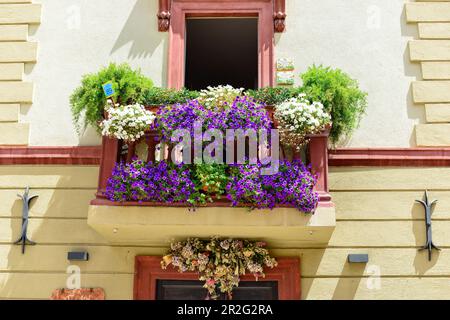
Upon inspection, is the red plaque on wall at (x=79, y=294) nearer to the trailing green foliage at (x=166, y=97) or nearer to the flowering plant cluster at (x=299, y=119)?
the trailing green foliage at (x=166, y=97)

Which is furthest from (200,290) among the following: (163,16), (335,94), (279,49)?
(163,16)

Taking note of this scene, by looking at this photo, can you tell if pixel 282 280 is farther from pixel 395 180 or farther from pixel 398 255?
pixel 395 180

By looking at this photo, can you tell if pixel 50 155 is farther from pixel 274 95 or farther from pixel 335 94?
pixel 335 94

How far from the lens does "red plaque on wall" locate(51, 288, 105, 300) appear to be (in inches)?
325

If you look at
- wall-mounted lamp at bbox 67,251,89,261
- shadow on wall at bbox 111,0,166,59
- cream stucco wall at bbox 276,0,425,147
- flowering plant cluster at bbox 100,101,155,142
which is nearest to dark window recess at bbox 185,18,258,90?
shadow on wall at bbox 111,0,166,59

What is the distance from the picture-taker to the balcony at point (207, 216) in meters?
7.52

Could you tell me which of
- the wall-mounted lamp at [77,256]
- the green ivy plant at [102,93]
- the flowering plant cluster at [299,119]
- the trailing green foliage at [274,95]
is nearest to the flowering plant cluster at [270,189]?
the flowering plant cluster at [299,119]

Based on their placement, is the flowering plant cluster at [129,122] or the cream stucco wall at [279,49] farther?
the cream stucco wall at [279,49]

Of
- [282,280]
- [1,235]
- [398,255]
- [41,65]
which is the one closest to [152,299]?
[282,280]

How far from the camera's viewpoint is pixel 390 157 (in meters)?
8.63

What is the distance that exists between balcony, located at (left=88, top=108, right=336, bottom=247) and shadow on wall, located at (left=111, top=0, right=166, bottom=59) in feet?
6.89

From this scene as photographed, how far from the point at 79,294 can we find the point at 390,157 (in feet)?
16.7

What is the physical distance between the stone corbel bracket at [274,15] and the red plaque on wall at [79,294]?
433 cm

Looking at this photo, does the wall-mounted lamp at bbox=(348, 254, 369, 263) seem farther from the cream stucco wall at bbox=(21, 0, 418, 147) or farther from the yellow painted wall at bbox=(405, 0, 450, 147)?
the yellow painted wall at bbox=(405, 0, 450, 147)
